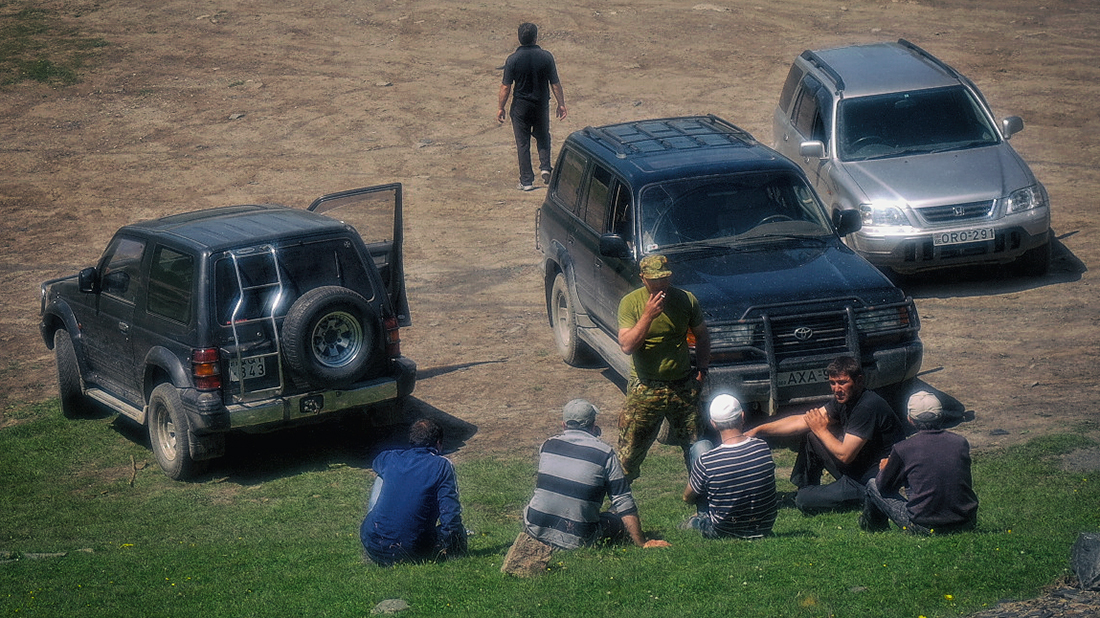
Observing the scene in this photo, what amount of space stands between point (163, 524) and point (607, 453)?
356cm

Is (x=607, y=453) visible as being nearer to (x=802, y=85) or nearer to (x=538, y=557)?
(x=538, y=557)

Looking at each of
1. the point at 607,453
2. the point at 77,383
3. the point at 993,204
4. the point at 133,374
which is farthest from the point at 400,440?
the point at 993,204

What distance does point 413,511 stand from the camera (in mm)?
7129

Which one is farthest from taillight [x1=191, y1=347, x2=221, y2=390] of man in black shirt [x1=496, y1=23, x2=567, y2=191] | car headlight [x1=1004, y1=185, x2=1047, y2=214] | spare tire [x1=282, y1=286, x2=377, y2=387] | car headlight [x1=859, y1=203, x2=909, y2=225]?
man in black shirt [x1=496, y1=23, x2=567, y2=191]

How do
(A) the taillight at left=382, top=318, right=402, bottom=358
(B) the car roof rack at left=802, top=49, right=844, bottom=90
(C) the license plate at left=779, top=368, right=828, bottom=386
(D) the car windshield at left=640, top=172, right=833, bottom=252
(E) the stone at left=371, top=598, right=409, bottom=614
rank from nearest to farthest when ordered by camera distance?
(E) the stone at left=371, top=598, right=409, bottom=614 → (C) the license plate at left=779, top=368, right=828, bottom=386 → (A) the taillight at left=382, top=318, right=402, bottom=358 → (D) the car windshield at left=640, top=172, right=833, bottom=252 → (B) the car roof rack at left=802, top=49, right=844, bottom=90

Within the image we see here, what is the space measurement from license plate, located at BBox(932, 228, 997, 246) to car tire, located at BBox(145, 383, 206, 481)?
7361 mm

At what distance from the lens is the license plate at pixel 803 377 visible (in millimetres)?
8977

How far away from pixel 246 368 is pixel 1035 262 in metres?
8.42

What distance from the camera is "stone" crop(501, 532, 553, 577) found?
6.67 m

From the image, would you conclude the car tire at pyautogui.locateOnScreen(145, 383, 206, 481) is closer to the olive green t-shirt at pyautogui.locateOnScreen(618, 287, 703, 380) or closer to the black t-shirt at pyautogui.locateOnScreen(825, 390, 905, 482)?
the olive green t-shirt at pyautogui.locateOnScreen(618, 287, 703, 380)

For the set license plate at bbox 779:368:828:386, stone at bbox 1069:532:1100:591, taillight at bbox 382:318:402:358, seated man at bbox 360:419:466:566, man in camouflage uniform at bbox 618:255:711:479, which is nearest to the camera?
stone at bbox 1069:532:1100:591

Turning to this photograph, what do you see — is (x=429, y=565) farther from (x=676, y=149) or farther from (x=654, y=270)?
(x=676, y=149)

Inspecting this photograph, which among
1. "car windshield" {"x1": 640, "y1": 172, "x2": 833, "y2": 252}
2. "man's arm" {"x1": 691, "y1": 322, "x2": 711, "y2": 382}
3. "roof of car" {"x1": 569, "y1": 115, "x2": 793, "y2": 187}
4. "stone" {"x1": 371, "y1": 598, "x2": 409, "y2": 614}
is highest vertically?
"roof of car" {"x1": 569, "y1": 115, "x2": 793, "y2": 187}

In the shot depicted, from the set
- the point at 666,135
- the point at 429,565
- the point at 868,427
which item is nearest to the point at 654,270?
the point at 868,427
